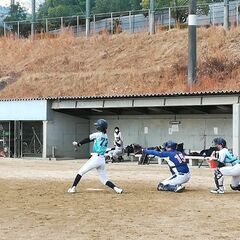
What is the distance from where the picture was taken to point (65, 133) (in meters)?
32.7

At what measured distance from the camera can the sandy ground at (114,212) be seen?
9711 mm

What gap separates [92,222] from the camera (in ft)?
35.1

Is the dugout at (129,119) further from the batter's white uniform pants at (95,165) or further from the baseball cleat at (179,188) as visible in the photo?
the batter's white uniform pants at (95,165)

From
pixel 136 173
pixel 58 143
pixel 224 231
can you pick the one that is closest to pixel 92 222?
pixel 224 231

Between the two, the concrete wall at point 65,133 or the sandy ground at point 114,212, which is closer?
the sandy ground at point 114,212

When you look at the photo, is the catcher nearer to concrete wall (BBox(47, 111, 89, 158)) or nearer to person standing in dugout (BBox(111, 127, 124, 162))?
person standing in dugout (BBox(111, 127, 124, 162))

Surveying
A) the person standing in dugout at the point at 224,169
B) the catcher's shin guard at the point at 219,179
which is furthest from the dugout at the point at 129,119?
the catcher's shin guard at the point at 219,179

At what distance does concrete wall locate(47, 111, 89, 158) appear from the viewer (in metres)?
32.1

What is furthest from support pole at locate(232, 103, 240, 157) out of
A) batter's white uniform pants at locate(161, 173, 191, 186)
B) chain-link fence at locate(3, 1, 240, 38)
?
chain-link fence at locate(3, 1, 240, 38)

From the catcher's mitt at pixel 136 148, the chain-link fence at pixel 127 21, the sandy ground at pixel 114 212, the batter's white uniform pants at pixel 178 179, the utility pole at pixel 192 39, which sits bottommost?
the sandy ground at pixel 114 212

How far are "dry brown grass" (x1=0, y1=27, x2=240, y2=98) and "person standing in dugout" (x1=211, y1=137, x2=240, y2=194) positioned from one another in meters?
16.9

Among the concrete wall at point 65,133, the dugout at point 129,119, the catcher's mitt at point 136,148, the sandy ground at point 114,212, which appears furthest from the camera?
the concrete wall at point 65,133

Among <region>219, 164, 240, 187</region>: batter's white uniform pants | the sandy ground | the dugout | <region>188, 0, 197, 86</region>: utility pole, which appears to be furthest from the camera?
<region>188, 0, 197, 86</region>: utility pole

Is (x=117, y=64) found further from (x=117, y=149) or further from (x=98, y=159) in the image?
(x=98, y=159)
